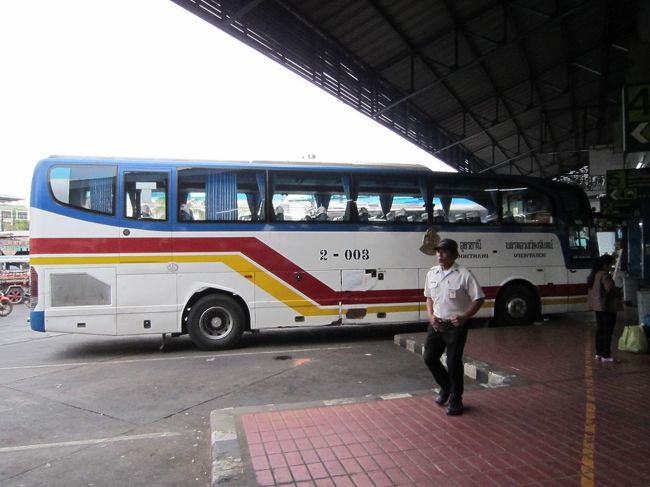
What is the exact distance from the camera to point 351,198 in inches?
367

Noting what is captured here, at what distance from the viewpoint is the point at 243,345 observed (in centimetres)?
919

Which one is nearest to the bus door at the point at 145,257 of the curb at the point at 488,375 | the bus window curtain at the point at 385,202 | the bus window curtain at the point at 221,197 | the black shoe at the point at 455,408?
the bus window curtain at the point at 221,197

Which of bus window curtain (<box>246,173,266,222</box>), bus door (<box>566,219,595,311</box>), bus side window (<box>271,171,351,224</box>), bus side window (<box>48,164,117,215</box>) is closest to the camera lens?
bus side window (<box>48,164,117,215</box>)

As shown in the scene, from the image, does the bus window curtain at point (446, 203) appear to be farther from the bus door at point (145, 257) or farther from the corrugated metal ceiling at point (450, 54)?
the bus door at point (145, 257)

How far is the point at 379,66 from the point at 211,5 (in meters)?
5.44

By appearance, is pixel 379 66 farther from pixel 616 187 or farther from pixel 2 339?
pixel 2 339

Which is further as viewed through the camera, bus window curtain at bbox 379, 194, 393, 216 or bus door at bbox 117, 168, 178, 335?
bus window curtain at bbox 379, 194, 393, 216

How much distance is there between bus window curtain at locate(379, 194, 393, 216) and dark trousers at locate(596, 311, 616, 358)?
4167 mm

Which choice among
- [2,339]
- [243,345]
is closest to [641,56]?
[243,345]

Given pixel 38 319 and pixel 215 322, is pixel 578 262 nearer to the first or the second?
pixel 215 322

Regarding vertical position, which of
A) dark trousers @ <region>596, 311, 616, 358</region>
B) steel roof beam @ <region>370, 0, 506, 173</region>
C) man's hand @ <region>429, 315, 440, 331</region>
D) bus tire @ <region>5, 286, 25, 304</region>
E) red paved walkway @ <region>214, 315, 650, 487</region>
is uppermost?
steel roof beam @ <region>370, 0, 506, 173</region>

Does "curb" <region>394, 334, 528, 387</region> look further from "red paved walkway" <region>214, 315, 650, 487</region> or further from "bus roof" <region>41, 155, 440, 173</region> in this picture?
"bus roof" <region>41, 155, 440, 173</region>

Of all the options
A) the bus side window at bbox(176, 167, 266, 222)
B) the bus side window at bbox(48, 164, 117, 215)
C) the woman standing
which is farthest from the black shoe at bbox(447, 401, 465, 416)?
the bus side window at bbox(48, 164, 117, 215)

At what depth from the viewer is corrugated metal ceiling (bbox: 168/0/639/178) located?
10.1 meters
